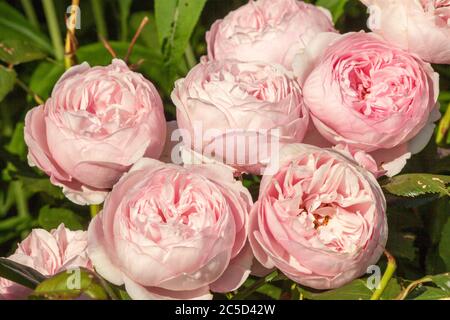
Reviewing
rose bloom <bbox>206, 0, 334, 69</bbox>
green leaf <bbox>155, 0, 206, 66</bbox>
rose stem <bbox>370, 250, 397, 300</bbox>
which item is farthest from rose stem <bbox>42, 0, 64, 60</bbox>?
rose stem <bbox>370, 250, 397, 300</bbox>

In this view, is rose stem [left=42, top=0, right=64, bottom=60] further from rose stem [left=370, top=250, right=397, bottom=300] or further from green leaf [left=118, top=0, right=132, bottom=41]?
rose stem [left=370, top=250, right=397, bottom=300]

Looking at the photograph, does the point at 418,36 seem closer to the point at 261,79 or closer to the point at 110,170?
the point at 261,79

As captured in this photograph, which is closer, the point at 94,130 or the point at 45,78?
the point at 94,130

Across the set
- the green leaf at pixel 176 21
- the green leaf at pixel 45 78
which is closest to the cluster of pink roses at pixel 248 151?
the green leaf at pixel 176 21

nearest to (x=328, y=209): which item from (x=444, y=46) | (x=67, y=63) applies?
(x=444, y=46)

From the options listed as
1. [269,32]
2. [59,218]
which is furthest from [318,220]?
[59,218]

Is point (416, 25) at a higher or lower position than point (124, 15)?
higher

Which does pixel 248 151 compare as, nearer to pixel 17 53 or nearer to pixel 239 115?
pixel 239 115

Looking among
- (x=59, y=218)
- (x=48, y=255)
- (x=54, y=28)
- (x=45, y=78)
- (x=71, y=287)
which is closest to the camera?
(x=71, y=287)
